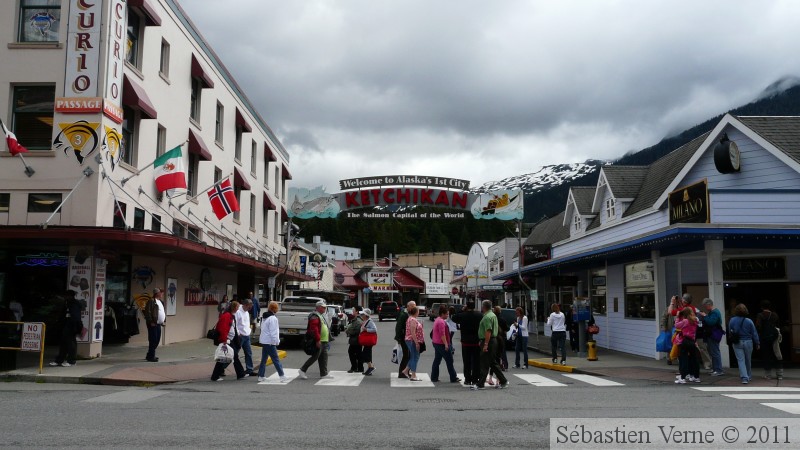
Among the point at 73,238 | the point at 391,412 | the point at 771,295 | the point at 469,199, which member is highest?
the point at 469,199

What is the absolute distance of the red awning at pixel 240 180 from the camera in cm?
3188

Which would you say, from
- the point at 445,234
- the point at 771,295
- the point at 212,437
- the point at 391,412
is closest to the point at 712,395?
the point at 391,412

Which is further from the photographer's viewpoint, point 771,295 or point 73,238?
point 771,295

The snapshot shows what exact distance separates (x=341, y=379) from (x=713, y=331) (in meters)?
8.23

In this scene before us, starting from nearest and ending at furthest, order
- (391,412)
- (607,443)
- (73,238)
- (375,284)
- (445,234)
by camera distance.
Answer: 1. (607,443)
2. (391,412)
3. (73,238)
4. (375,284)
5. (445,234)

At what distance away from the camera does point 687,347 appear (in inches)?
558

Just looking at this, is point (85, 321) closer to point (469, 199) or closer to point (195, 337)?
point (195, 337)

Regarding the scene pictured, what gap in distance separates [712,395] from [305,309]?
628 inches

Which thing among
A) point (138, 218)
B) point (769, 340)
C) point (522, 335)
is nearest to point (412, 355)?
point (522, 335)

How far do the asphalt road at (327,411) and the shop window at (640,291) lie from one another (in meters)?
6.49

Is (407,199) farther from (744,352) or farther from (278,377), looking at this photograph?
(744,352)

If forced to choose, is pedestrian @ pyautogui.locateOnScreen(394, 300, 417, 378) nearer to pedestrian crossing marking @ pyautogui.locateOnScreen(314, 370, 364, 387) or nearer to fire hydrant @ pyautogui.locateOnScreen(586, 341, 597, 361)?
pedestrian crossing marking @ pyautogui.locateOnScreen(314, 370, 364, 387)

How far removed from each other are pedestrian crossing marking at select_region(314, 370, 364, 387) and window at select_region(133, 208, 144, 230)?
8204 millimetres

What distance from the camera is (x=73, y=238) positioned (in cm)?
1645
